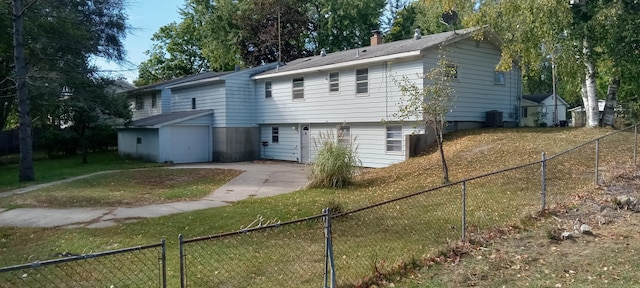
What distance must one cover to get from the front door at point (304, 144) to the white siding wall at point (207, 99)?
4.35 metres

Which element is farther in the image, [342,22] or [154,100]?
[342,22]

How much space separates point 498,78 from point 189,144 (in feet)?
52.1

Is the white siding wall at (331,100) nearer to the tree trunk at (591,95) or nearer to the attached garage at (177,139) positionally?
the attached garage at (177,139)

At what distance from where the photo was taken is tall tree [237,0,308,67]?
3838 cm

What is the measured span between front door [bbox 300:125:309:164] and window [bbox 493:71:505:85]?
9.08 metres

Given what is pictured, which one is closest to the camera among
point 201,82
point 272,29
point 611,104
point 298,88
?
point 611,104

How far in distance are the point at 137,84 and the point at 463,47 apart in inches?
1621

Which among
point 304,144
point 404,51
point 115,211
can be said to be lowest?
point 115,211

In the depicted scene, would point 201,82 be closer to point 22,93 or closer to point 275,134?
point 275,134

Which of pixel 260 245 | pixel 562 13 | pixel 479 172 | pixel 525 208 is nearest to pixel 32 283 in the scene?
pixel 260 245

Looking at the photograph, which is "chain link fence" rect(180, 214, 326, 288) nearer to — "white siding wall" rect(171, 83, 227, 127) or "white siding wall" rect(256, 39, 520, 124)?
"white siding wall" rect(256, 39, 520, 124)

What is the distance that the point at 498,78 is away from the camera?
21281 mm

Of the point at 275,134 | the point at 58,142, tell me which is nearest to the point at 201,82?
the point at 275,134

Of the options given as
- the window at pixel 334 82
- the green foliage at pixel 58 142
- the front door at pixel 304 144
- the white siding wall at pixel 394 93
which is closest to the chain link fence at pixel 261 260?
the white siding wall at pixel 394 93
